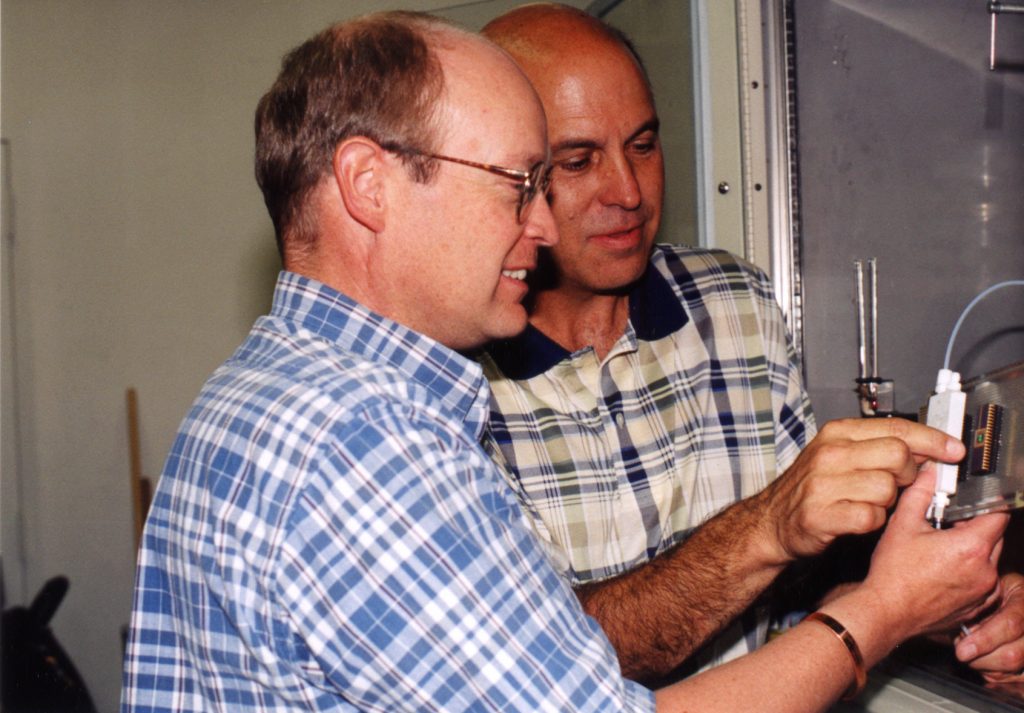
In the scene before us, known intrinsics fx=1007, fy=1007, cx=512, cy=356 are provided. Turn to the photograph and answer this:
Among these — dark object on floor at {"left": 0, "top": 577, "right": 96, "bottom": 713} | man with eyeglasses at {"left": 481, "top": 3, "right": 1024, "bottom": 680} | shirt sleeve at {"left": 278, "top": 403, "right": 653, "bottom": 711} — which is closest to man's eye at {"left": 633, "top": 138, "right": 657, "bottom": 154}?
man with eyeglasses at {"left": 481, "top": 3, "right": 1024, "bottom": 680}

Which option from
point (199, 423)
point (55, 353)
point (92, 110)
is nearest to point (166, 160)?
point (92, 110)

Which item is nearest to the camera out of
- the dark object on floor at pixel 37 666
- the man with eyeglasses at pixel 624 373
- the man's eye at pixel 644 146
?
the man with eyeglasses at pixel 624 373

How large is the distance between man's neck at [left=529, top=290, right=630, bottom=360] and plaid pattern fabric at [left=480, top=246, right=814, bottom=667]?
1.3 inches

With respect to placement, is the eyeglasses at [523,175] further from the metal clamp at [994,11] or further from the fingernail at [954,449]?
the metal clamp at [994,11]

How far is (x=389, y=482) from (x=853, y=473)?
1.52 ft

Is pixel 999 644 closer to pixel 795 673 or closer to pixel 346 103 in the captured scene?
pixel 795 673

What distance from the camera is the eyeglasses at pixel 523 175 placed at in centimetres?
87

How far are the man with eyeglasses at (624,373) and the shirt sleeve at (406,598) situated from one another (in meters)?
0.43

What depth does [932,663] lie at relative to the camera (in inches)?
47.4

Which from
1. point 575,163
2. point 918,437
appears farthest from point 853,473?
point 575,163

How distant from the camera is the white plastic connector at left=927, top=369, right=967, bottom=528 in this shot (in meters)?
0.93

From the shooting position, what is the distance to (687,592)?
1.05m

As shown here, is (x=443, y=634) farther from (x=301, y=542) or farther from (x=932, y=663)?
(x=932, y=663)

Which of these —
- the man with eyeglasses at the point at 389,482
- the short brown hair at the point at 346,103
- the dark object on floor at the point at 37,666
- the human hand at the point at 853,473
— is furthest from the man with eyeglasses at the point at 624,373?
the dark object on floor at the point at 37,666
